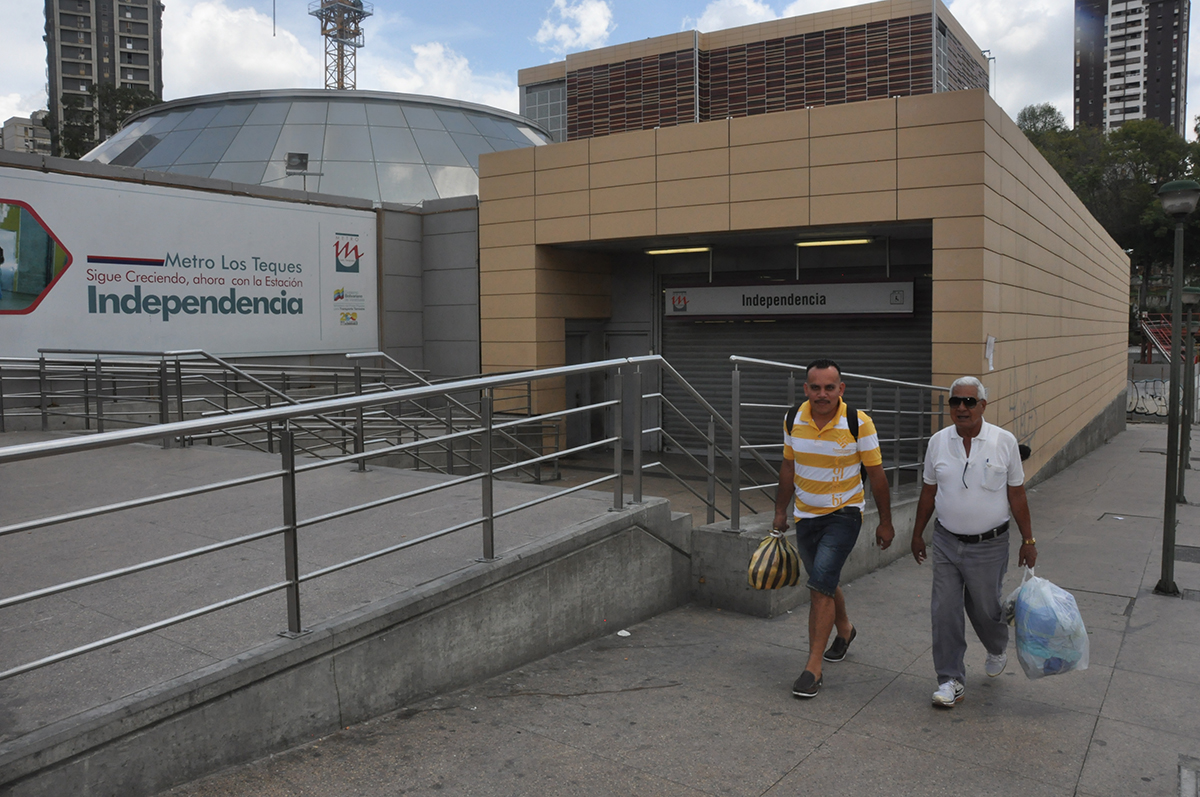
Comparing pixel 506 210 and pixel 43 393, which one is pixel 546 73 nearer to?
pixel 506 210

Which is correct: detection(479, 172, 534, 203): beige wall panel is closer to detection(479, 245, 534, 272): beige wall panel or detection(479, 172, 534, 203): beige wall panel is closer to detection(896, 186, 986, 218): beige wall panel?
detection(479, 245, 534, 272): beige wall panel

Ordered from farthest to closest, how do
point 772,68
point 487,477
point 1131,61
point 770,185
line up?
point 1131,61, point 772,68, point 770,185, point 487,477

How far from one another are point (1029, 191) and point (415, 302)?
10778 mm

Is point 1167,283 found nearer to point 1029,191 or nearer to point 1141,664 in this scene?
point 1029,191

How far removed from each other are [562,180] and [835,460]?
11765 mm

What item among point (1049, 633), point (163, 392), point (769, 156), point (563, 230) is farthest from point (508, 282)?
point (1049, 633)

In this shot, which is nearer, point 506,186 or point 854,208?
point 854,208

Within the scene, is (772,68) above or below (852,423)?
above

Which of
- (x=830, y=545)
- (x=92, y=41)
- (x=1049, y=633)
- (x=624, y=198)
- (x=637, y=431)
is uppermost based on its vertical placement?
(x=92, y=41)

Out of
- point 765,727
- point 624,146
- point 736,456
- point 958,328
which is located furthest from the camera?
point 624,146

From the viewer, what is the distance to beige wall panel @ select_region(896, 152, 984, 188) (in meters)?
11.3

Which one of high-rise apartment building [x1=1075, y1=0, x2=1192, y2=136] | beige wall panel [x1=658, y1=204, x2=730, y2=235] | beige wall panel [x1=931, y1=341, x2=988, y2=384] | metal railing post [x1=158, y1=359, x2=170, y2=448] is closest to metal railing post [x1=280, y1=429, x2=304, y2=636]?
metal railing post [x1=158, y1=359, x2=170, y2=448]

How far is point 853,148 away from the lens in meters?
12.5

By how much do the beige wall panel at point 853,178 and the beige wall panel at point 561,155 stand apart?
4042 mm
